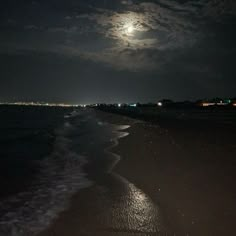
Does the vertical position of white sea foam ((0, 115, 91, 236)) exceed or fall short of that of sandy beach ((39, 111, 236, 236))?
it falls short

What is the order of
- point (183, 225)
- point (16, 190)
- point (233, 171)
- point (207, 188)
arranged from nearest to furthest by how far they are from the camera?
point (183, 225) < point (207, 188) < point (16, 190) < point (233, 171)

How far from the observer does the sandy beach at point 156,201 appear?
6172 mm

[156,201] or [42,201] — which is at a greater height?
[156,201]

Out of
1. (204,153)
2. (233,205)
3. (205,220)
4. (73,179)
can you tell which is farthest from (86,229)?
(204,153)

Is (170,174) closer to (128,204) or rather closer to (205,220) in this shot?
(128,204)

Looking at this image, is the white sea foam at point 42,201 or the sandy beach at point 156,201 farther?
the white sea foam at point 42,201

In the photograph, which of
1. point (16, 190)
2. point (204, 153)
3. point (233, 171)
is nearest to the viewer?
point (16, 190)

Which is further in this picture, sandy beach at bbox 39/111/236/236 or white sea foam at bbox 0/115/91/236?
white sea foam at bbox 0/115/91/236

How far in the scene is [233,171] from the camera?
35.7 ft

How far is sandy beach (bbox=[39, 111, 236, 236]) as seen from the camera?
20.2 ft

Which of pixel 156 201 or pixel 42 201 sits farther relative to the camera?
pixel 42 201

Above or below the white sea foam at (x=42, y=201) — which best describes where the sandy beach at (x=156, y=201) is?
above

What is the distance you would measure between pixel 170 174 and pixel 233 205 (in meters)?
3.88

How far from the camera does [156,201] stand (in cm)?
794
